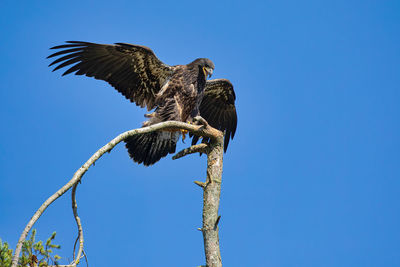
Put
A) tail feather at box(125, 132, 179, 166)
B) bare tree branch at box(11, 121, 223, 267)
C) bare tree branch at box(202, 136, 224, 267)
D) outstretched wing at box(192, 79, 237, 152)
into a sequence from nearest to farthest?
1. bare tree branch at box(11, 121, 223, 267)
2. bare tree branch at box(202, 136, 224, 267)
3. tail feather at box(125, 132, 179, 166)
4. outstretched wing at box(192, 79, 237, 152)

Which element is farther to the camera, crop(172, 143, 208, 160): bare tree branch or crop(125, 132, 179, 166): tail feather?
crop(125, 132, 179, 166): tail feather

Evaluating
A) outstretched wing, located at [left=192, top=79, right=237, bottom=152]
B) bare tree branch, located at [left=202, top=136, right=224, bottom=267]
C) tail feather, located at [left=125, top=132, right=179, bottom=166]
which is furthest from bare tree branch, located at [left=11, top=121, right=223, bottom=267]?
outstretched wing, located at [left=192, top=79, right=237, bottom=152]

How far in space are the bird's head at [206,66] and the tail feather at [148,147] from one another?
108 centimetres

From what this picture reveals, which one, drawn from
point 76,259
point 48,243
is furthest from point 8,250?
point 76,259

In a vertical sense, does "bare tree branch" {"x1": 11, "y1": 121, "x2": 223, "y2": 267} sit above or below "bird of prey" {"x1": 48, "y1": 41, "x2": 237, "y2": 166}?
below

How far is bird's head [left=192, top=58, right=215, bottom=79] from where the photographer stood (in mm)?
6969

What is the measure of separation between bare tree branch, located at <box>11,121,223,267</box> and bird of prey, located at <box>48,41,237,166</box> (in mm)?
1344

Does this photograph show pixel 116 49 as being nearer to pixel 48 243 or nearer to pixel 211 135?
pixel 211 135

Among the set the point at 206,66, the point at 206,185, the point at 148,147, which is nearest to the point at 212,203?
the point at 206,185

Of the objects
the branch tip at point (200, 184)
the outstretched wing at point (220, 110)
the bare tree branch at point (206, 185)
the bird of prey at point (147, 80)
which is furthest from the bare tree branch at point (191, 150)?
the outstretched wing at point (220, 110)

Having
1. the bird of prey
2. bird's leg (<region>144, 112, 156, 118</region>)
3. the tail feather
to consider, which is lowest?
the tail feather

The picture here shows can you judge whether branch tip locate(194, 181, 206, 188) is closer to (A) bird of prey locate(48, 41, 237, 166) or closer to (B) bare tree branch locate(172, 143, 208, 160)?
(B) bare tree branch locate(172, 143, 208, 160)

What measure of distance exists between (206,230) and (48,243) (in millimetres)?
1668

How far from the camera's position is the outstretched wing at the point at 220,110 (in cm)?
809
